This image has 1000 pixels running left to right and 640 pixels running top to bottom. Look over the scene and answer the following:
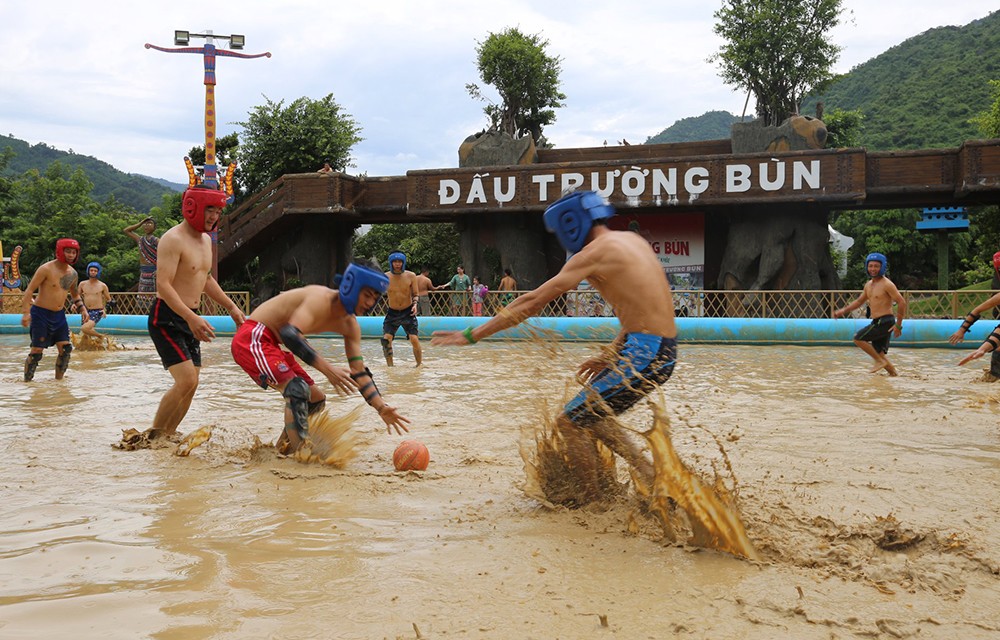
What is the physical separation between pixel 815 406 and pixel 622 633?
5795 millimetres

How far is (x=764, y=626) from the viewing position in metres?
2.90

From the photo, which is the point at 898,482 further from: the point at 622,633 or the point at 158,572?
the point at 158,572

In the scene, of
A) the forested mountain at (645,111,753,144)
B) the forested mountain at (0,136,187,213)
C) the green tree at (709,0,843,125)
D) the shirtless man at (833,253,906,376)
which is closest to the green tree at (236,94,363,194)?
the green tree at (709,0,843,125)

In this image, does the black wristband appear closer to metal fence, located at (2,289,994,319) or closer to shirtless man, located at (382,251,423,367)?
shirtless man, located at (382,251,423,367)

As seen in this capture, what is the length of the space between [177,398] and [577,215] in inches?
141

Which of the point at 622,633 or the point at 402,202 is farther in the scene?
the point at 402,202

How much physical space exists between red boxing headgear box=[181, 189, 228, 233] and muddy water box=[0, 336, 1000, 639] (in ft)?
5.50

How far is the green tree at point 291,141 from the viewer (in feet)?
104

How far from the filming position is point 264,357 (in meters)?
5.41

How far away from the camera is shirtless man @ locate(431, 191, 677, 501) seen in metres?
4.01

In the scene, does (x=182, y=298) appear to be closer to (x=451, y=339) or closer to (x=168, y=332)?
(x=168, y=332)

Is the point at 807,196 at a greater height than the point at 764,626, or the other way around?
the point at 807,196

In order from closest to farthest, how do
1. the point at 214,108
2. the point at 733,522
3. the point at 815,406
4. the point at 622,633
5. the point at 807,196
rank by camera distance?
the point at 622,633
the point at 733,522
the point at 815,406
the point at 807,196
the point at 214,108

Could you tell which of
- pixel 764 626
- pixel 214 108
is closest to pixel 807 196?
pixel 214 108
